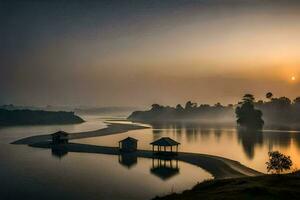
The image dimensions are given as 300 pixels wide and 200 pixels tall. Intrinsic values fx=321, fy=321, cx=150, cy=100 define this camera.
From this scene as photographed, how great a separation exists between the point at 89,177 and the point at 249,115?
112 metres

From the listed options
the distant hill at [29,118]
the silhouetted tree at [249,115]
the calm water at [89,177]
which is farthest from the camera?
the distant hill at [29,118]

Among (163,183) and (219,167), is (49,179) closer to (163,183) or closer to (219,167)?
(163,183)

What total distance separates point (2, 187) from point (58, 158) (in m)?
21.1

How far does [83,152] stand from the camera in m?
65.4

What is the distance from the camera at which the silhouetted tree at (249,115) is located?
13929 cm

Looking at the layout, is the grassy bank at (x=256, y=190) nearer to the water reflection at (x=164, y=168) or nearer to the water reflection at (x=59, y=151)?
the water reflection at (x=164, y=168)

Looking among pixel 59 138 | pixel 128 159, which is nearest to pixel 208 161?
pixel 128 159

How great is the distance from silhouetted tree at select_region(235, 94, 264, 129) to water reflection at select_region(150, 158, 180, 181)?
93.2 meters

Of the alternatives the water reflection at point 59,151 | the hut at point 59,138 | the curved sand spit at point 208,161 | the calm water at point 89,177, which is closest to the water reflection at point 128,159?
the calm water at point 89,177

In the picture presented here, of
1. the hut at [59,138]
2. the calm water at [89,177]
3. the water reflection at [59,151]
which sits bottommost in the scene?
the calm water at [89,177]

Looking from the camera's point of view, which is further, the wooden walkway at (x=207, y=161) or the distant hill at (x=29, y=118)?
the distant hill at (x=29, y=118)

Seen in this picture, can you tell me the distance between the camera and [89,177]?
141 feet

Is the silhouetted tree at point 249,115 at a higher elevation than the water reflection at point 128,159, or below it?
higher

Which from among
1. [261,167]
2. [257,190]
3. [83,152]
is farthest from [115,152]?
[257,190]
